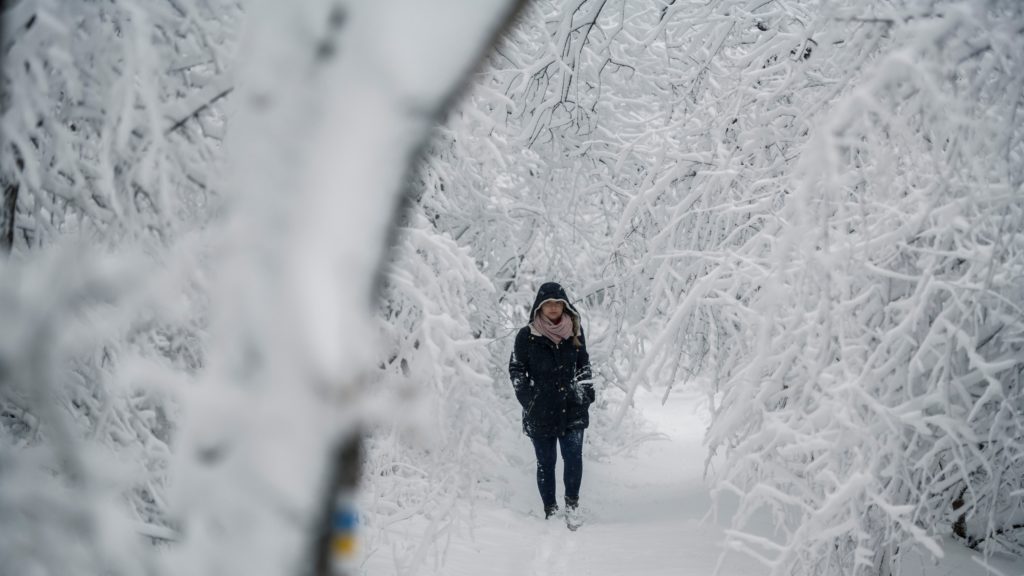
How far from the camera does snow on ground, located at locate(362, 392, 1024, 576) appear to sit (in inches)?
117

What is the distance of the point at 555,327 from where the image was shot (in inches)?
175

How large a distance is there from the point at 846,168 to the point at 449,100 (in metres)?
1.78

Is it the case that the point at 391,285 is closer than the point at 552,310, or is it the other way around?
the point at 391,285

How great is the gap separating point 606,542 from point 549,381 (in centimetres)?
117

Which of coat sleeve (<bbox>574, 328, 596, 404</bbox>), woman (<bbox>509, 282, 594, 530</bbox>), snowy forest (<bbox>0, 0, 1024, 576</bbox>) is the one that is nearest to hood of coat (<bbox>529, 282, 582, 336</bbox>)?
woman (<bbox>509, 282, 594, 530</bbox>)

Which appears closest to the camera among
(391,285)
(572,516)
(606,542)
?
(391,285)

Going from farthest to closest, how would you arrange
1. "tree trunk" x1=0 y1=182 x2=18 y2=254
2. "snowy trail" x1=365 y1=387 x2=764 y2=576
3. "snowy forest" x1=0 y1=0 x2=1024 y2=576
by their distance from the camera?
1. "snowy trail" x1=365 y1=387 x2=764 y2=576
2. "tree trunk" x1=0 y1=182 x2=18 y2=254
3. "snowy forest" x1=0 y1=0 x2=1024 y2=576

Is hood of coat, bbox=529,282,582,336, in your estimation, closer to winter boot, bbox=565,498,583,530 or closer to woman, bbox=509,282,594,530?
woman, bbox=509,282,594,530

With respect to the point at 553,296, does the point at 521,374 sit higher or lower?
lower

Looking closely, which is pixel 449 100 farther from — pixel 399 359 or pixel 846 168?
pixel 846 168

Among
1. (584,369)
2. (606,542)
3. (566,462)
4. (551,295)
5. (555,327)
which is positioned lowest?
(606,542)

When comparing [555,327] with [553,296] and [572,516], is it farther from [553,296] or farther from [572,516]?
[572,516]

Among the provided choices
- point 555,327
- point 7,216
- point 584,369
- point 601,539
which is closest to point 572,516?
point 601,539

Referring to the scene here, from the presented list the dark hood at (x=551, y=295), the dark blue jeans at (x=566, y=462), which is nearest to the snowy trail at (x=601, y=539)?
the dark blue jeans at (x=566, y=462)
